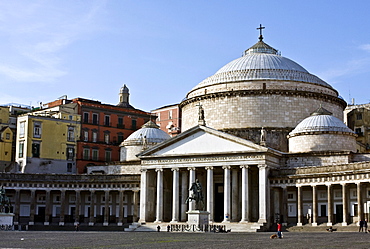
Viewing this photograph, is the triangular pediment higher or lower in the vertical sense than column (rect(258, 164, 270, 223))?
higher

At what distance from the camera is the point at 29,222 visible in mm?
77062

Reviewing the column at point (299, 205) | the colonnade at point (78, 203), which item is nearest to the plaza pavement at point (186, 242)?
the column at point (299, 205)

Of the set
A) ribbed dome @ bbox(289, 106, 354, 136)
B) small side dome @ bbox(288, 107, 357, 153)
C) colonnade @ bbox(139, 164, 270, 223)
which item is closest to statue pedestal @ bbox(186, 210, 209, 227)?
colonnade @ bbox(139, 164, 270, 223)

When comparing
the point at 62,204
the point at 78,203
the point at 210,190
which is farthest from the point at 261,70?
the point at 62,204

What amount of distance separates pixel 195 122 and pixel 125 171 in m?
11.1

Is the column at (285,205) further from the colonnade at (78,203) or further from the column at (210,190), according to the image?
the colonnade at (78,203)

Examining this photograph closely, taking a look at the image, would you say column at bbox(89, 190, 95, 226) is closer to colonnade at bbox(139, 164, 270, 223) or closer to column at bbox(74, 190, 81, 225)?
column at bbox(74, 190, 81, 225)

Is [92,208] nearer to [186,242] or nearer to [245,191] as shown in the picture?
[245,191]

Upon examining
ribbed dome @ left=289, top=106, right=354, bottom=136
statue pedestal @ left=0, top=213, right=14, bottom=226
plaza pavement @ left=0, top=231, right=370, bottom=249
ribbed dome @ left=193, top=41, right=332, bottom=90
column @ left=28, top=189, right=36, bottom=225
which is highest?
ribbed dome @ left=193, top=41, right=332, bottom=90

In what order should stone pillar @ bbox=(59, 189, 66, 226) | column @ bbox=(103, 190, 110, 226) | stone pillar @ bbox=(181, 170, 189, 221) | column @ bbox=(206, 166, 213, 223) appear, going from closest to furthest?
column @ bbox=(206, 166, 213, 223) → stone pillar @ bbox=(181, 170, 189, 221) → column @ bbox=(103, 190, 110, 226) → stone pillar @ bbox=(59, 189, 66, 226)

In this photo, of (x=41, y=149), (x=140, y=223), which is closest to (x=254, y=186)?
(x=140, y=223)

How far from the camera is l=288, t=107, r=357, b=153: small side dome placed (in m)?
69.3

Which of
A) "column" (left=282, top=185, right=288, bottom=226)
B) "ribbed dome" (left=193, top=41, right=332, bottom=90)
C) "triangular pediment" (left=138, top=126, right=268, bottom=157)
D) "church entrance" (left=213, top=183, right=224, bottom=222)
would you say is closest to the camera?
"column" (left=282, top=185, right=288, bottom=226)

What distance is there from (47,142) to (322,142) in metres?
38.8
